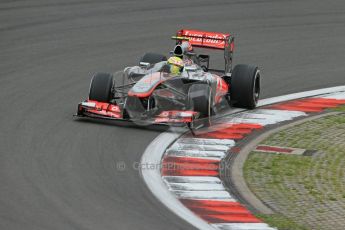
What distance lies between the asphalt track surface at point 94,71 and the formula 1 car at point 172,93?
0.37m

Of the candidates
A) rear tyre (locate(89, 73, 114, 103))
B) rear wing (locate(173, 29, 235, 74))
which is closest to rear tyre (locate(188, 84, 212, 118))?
rear tyre (locate(89, 73, 114, 103))

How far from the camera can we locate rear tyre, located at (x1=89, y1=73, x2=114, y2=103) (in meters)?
19.6

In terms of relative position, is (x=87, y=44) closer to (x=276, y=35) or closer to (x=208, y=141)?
(x=276, y=35)

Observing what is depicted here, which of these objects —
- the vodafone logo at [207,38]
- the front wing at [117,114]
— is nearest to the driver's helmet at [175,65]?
the front wing at [117,114]

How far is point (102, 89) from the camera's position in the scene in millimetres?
19609

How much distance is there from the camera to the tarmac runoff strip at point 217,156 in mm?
14648

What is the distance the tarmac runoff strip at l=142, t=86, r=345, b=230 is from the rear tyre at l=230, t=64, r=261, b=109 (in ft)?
0.98

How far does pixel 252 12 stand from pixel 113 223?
59.4 feet

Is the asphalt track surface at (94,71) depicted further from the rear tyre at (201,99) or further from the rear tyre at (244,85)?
the rear tyre at (244,85)

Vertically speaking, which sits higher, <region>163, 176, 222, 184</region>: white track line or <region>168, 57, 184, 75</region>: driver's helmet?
<region>168, 57, 184, 75</region>: driver's helmet

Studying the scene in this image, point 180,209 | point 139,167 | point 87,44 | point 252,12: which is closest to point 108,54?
point 87,44

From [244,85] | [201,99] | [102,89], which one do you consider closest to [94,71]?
[102,89]

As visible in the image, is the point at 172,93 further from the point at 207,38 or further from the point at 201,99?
the point at 207,38

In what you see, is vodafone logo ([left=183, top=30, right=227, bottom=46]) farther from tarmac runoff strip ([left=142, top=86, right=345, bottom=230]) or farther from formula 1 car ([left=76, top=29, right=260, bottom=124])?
tarmac runoff strip ([left=142, top=86, right=345, bottom=230])
